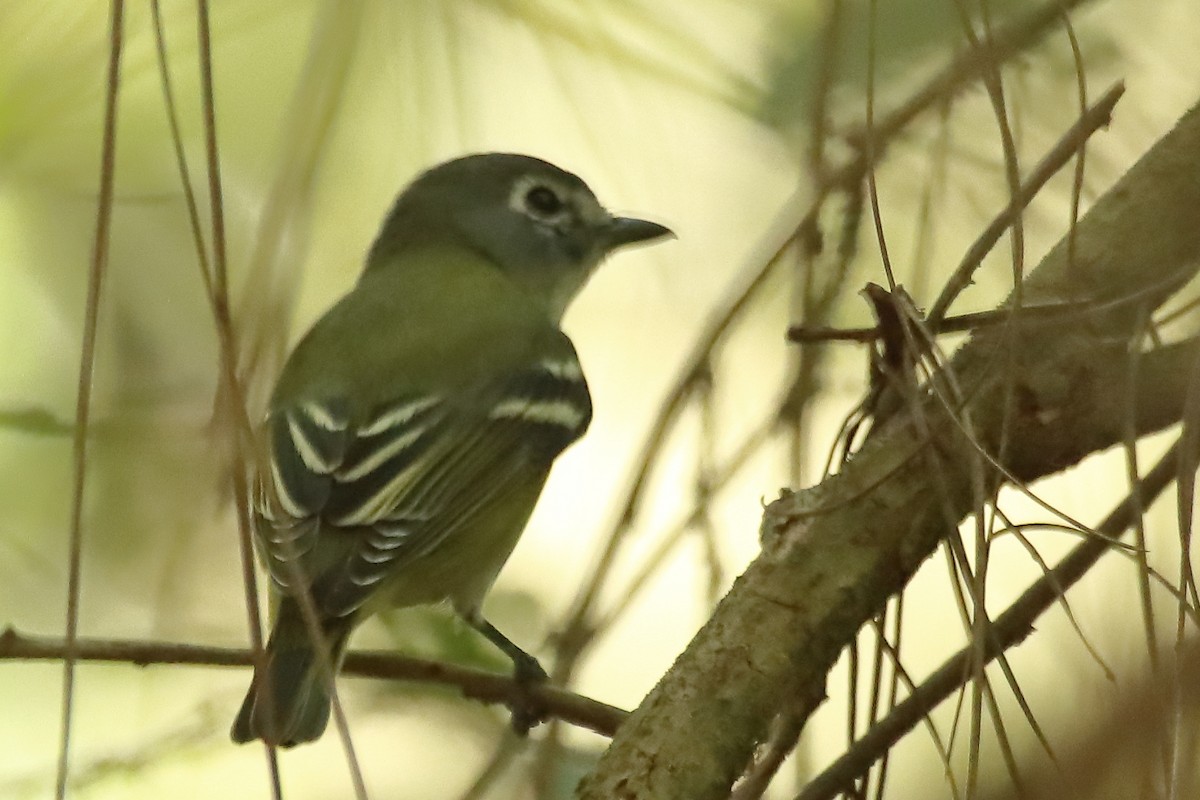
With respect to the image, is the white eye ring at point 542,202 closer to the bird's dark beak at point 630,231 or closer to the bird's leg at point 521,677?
the bird's dark beak at point 630,231

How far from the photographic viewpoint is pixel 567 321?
13.5 feet

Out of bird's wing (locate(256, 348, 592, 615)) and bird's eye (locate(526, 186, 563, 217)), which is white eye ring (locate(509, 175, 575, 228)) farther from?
bird's wing (locate(256, 348, 592, 615))

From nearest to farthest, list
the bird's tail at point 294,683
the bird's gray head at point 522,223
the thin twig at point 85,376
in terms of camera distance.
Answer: the thin twig at point 85,376, the bird's tail at point 294,683, the bird's gray head at point 522,223

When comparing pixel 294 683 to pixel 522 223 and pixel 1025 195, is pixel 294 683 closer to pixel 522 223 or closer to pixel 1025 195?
pixel 1025 195

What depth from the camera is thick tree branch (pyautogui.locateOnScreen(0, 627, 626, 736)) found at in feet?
6.34

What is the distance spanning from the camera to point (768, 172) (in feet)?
10.9

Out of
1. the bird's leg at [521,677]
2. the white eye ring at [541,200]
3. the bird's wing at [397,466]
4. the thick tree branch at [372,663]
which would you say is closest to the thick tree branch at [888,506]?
the thick tree branch at [372,663]

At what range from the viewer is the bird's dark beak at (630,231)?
3.64 metres

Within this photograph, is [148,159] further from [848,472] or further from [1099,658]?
[1099,658]

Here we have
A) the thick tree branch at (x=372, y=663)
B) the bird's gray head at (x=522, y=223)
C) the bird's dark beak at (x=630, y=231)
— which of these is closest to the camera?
the thick tree branch at (x=372, y=663)

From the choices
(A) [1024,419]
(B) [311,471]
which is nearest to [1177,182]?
(A) [1024,419]

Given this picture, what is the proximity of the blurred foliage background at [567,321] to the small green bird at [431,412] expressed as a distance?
0.49ft

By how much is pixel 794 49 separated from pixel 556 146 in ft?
2.94

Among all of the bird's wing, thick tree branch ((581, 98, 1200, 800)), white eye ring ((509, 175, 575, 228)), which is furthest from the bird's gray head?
thick tree branch ((581, 98, 1200, 800))
